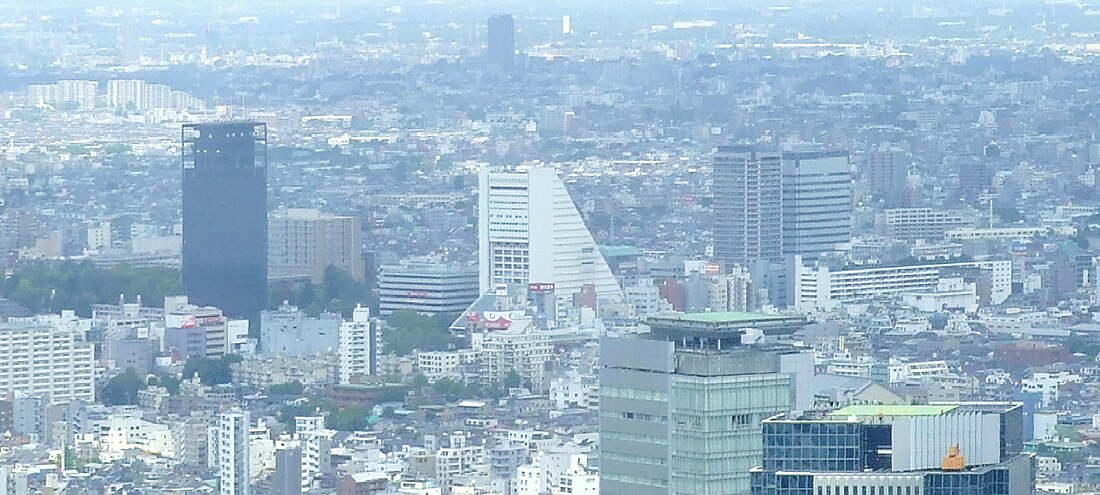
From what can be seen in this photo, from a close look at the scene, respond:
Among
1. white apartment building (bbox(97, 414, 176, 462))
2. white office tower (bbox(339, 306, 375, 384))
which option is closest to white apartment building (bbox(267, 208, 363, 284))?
white office tower (bbox(339, 306, 375, 384))

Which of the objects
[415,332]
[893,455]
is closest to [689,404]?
[893,455]

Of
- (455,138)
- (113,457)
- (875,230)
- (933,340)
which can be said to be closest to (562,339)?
(933,340)

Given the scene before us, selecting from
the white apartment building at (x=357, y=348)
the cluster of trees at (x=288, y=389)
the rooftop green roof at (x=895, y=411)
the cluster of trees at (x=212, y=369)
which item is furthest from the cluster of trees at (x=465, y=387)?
the rooftop green roof at (x=895, y=411)

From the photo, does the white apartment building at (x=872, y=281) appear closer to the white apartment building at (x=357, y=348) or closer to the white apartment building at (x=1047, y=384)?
the white apartment building at (x=357, y=348)

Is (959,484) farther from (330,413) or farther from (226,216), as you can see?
(226,216)

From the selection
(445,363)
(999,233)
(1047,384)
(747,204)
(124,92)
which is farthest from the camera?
(124,92)

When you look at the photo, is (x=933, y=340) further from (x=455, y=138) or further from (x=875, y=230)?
(x=455, y=138)
